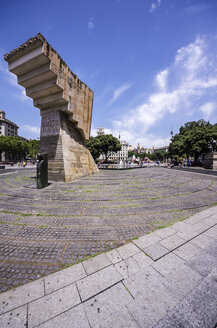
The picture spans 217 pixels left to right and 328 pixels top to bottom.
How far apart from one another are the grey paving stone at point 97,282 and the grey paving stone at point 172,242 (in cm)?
157

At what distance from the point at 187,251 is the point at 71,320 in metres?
2.87

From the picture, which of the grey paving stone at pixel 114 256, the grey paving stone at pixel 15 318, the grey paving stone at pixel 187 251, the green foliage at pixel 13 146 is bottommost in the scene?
the grey paving stone at pixel 187 251

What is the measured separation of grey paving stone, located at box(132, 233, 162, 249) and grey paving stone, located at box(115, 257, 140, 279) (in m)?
0.56

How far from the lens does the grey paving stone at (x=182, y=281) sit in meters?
2.12

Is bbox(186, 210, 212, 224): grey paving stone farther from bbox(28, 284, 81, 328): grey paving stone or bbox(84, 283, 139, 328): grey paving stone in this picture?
bbox(28, 284, 81, 328): grey paving stone

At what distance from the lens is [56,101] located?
11.2 metres

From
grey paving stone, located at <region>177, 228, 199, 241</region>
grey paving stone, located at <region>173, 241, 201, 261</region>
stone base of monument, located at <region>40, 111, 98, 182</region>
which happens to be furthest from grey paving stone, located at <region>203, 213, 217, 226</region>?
stone base of monument, located at <region>40, 111, 98, 182</region>

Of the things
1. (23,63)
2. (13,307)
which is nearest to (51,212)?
(13,307)

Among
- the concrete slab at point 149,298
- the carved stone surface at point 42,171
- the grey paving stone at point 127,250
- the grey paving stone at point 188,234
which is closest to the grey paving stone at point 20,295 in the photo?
the concrete slab at point 149,298

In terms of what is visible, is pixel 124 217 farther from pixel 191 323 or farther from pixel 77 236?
pixel 191 323

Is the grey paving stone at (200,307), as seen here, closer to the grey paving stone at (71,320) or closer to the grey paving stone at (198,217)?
the grey paving stone at (71,320)

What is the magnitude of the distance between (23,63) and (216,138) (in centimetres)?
3526

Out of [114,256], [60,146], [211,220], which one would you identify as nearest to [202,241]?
[211,220]

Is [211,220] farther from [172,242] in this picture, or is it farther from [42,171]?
[42,171]
